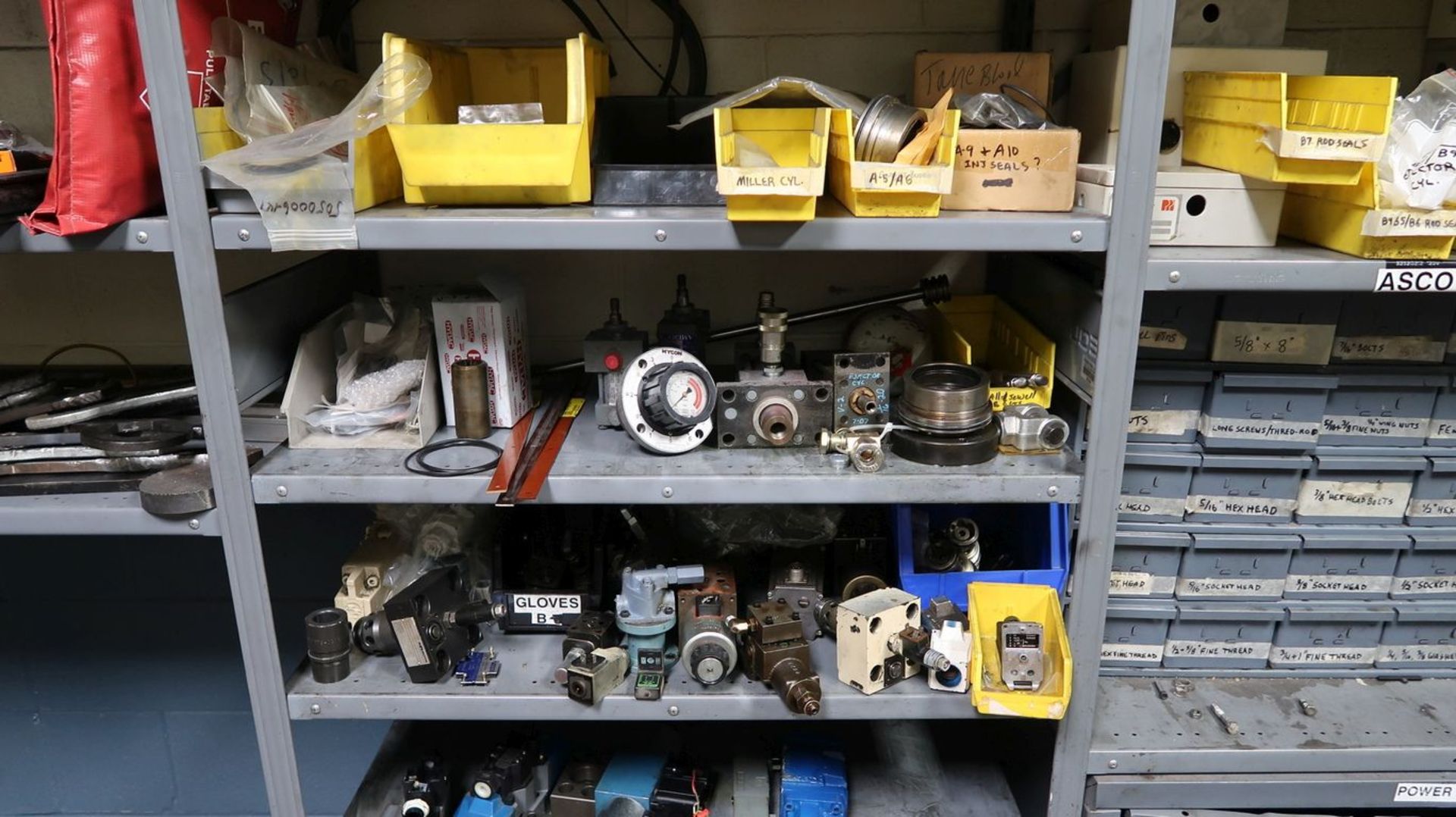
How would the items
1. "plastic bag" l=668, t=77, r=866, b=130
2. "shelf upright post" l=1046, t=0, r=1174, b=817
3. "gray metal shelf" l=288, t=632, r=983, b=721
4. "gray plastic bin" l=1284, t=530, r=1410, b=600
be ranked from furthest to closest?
"gray plastic bin" l=1284, t=530, r=1410, b=600 → "gray metal shelf" l=288, t=632, r=983, b=721 → "plastic bag" l=668, t=77, r=866, b=130 → "shelf upright post" l=1046, t=0, r=1174, b=817

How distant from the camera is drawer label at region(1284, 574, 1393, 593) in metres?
1.42

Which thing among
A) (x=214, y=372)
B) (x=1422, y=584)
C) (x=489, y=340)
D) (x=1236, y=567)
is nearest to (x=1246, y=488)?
(x=1236, y=567)

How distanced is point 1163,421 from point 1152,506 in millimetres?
132

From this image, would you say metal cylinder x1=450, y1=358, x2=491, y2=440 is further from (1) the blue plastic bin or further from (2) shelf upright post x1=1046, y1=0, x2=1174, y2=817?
(2) shelf upright post x1=1046, y1=0, x2=1174, y2=817

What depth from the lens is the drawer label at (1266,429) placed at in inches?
A: 52.9

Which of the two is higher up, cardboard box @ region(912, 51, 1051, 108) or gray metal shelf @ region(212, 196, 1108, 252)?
cardboard box @ region(912, 51, 1051, 108)

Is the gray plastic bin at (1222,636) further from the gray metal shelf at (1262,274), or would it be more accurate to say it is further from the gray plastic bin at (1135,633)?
the gray metal shelf at (1262,274)

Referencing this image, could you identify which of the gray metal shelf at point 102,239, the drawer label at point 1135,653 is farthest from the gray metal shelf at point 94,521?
the drawer label at point 1135,653

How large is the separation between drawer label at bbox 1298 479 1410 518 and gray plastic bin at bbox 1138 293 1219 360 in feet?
0.91

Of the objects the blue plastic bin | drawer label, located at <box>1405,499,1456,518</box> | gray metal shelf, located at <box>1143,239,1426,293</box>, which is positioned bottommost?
the blue plastic bin

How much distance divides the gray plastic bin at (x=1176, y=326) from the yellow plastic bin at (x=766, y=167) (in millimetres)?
538

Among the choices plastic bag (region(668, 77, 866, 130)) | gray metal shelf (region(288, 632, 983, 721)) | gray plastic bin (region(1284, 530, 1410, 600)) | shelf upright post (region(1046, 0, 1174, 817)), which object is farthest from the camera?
gray plastic bin (region(1284, 530, 1410, 600))

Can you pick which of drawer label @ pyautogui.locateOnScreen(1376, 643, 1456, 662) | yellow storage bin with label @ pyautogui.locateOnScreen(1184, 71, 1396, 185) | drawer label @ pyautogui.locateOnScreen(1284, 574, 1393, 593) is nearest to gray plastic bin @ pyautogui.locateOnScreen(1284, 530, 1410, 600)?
drawer label @ pyautogui.locateOnScreen(1284, 574, 1393, 593)

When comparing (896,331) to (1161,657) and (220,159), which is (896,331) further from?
(220,159)
